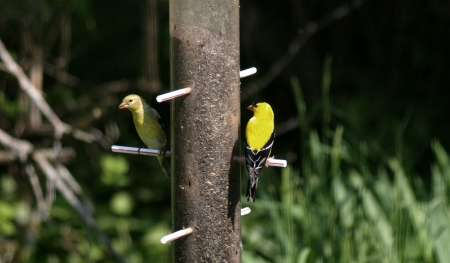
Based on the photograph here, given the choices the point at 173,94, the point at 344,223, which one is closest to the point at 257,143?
the point at 173,94

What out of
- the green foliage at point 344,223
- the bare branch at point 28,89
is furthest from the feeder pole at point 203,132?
the bare branch at point 28,89

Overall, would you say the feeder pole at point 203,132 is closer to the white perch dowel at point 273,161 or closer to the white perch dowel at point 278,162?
the white perch dowel at point 273,161

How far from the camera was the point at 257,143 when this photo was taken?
9.15 ft

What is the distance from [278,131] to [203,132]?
2.88m

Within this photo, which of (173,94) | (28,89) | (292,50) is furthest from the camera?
(292,50)

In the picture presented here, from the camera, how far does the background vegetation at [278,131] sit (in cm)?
349

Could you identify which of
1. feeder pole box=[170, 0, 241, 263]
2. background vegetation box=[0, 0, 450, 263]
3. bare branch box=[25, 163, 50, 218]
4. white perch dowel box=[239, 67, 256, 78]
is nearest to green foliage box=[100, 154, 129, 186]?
background vegetation box=[0, 0, 450, 263]

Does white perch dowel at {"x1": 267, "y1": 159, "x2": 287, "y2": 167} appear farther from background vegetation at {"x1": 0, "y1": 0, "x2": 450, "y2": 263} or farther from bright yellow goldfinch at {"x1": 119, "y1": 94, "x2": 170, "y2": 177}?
bright yellow goldfinch at {"x1": 119, "y1": 94, "x2": 170, "y2": 177}

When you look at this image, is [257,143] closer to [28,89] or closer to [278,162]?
[278,162]

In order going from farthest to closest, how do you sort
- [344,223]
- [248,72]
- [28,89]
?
[28,89] → [344,223] → [248,72]

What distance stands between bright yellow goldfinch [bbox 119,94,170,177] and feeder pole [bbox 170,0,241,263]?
A: 1.93ft

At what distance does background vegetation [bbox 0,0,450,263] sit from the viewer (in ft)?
11.4

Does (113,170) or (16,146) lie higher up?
(16,146)

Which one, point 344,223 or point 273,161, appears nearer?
point 273,161
